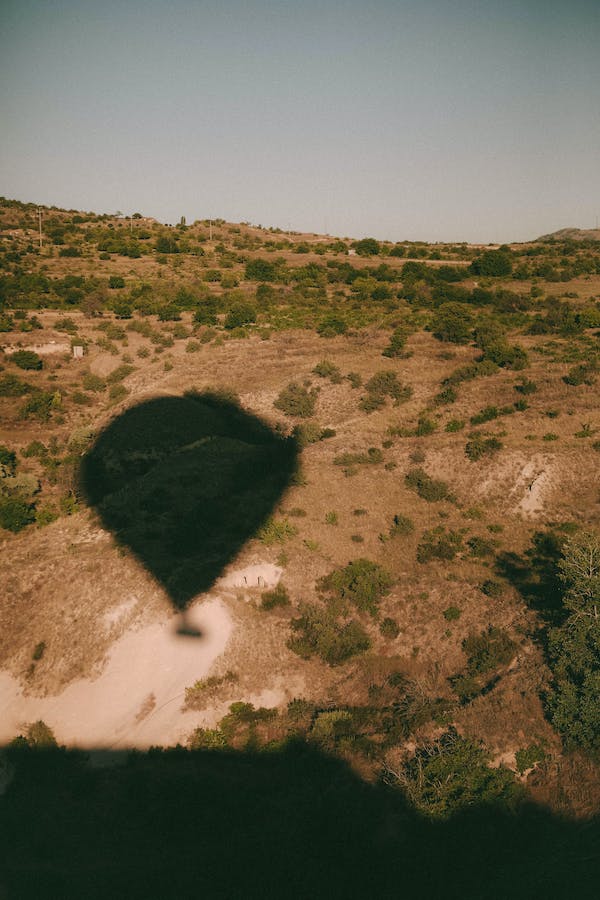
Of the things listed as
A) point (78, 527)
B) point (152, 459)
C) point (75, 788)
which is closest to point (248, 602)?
point (75, 788)

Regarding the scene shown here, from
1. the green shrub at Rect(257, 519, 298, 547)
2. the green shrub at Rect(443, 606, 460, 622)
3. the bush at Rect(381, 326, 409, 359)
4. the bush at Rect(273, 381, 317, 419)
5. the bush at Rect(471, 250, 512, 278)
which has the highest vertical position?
the bush at Rect(471, 250, 512, 278)

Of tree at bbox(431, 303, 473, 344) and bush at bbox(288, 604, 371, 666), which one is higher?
tree at bbox(431, 303, 473, 344)

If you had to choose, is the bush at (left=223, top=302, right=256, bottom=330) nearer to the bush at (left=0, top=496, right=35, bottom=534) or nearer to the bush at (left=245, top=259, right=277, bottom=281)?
the bush at (left=245, top=259, right=277, bottom=281)

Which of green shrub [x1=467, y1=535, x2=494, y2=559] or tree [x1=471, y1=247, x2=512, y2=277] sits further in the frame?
tree [x1=471, y1=247, x2=512, y2=277]

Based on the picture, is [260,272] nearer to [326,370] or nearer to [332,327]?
[332,327]

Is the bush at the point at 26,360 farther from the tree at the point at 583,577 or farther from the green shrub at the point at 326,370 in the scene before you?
the tree at the point at 583,577

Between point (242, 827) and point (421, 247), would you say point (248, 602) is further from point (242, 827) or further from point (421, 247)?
point (421, 247)

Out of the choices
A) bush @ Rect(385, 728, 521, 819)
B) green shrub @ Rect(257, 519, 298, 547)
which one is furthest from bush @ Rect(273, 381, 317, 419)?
bush @ Rect(385, 728, 521, 819)

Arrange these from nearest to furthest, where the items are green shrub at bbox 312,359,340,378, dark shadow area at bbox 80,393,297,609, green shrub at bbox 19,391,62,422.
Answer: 1. dark shadow area at bbox 80,393,297,609
2. green shrub at bbox 19,391,62,422
3. green shrub at bbox 312,359,340,378
